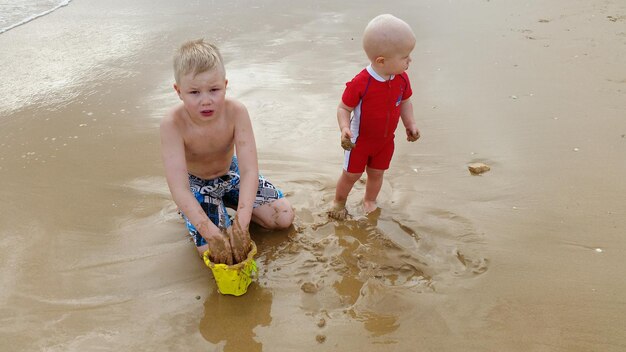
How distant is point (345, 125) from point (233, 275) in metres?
1.02

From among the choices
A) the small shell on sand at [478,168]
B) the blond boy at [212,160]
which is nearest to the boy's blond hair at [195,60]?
the blond boy at [212,160]

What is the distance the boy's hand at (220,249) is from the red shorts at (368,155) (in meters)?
0.95

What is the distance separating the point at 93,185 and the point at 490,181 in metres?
2.61

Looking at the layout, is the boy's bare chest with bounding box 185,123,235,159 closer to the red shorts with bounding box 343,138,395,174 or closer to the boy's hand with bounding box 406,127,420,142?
the red shorts with bounding box 343,138,395,174

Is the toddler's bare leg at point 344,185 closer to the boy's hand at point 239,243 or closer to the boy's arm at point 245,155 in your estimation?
the boy's arm at point 245,155

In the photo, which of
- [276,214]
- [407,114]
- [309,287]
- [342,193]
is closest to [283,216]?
[276,214]

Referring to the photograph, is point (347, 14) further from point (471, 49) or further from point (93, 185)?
point (93, 185)

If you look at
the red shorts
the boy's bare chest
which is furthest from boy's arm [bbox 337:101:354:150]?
the boy's bare chest

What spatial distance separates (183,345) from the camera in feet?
7.13

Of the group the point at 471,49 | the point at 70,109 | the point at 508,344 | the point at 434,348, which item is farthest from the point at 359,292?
the point at 471,49

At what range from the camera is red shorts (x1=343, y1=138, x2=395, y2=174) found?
117 inches

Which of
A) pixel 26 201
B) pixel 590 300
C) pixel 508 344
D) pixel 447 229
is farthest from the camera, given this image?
pixel 26 201

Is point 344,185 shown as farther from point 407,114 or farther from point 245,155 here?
point 245,155

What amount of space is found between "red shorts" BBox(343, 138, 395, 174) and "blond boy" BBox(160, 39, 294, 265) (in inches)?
17.7
